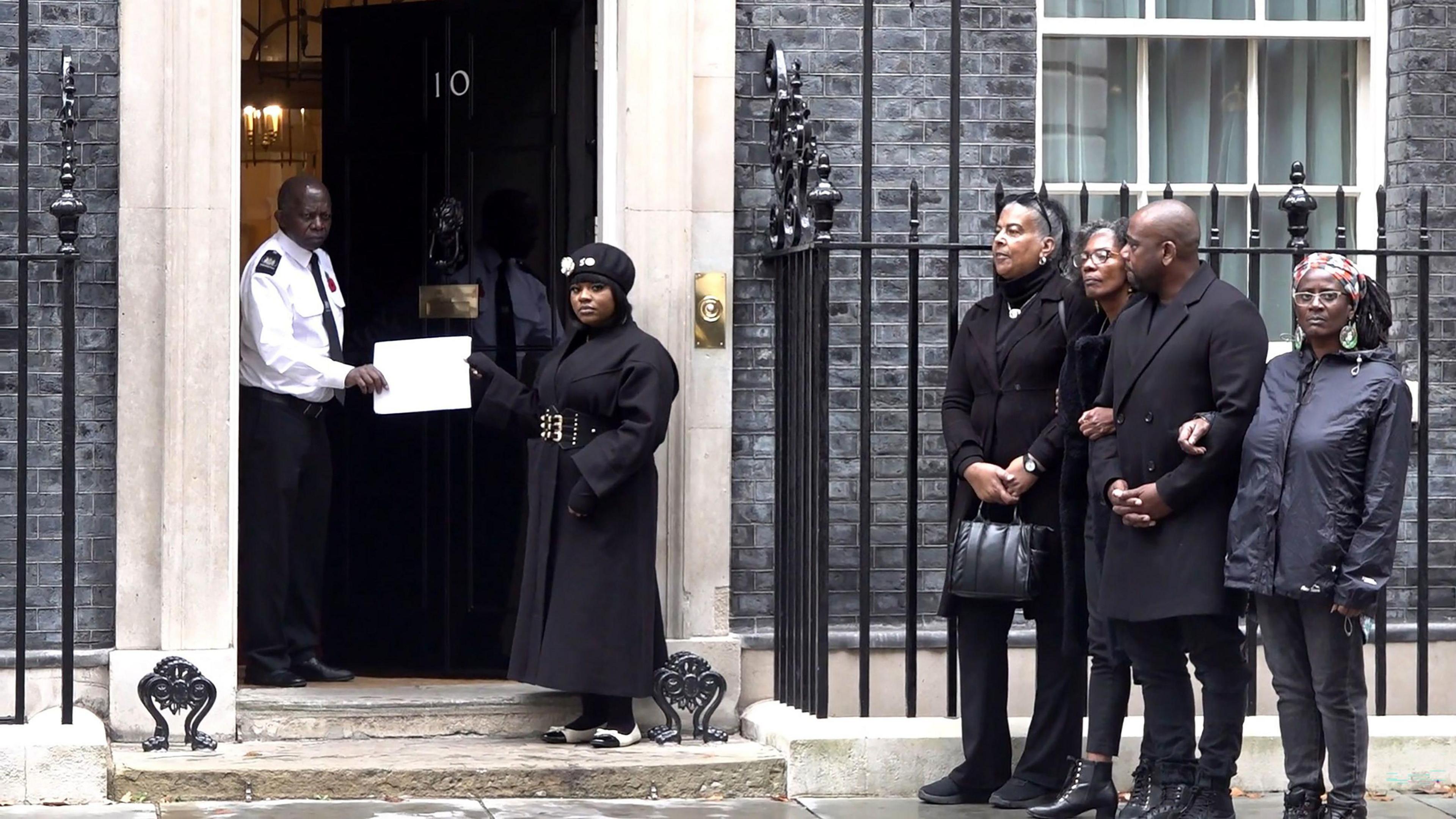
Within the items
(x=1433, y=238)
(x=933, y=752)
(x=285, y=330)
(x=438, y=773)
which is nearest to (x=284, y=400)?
(x=285, y=330)

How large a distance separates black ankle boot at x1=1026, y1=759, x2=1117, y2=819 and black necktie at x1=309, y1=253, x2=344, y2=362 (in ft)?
11.0

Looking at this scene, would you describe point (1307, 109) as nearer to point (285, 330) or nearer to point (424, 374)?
point (424, 374)

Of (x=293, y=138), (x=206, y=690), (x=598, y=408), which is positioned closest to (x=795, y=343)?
(x=598, y=408)

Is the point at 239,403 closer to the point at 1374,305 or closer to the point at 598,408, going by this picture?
the point at 598,408

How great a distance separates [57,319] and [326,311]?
3.57 feet

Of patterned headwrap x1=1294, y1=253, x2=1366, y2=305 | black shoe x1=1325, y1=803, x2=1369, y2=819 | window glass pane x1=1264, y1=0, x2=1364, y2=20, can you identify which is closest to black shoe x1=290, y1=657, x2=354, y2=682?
black shoe x1=1325, y1=803, x2=1369, y2=819

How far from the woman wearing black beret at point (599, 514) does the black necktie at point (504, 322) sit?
0.99 meters

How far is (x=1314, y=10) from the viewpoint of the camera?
8609 millimetres

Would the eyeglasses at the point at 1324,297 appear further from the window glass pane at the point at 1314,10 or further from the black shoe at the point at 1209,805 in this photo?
the window glass pane at the point at 1314,10

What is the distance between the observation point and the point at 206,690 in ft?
24.4

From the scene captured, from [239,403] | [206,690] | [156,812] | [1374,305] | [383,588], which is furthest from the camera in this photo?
[383,588]

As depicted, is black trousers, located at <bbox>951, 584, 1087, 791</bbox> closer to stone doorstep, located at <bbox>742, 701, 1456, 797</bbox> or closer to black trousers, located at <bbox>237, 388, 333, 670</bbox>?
stone doorstep, located at <bbox>742, 701, 1456, 797</bbox>

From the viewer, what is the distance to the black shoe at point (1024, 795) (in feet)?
23.0

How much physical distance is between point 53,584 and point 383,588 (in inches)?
60.8
